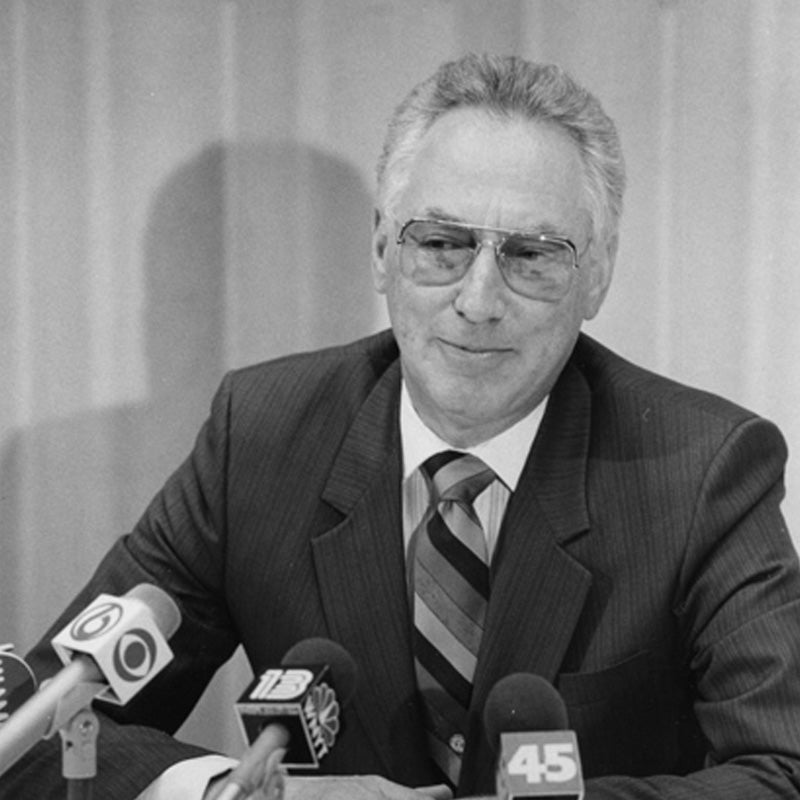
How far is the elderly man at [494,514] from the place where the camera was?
1.94 metres

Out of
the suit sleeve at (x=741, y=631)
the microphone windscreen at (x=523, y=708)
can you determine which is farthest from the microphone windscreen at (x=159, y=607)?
the suit sleeve at (x=741, y=631)

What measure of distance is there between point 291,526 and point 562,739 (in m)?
0.90

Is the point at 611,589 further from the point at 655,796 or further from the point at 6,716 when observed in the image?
the point at 6,716

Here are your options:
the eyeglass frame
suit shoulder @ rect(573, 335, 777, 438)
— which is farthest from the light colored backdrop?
the eyeglass frame

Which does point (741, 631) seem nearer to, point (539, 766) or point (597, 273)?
point (597, 273)

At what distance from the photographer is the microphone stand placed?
4.19 feet

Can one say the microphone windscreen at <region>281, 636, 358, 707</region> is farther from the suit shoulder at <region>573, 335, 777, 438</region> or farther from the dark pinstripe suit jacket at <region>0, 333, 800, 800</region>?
the suit shoulder at <region>573, 335, 777, 438</region>

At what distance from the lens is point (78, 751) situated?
4.19 ft

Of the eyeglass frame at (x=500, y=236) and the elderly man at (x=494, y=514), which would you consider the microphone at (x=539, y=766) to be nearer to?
the elderly man at (x=494, y=514)

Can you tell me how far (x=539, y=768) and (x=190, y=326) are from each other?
5.71ft

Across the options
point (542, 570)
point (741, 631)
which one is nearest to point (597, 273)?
point (542, 570)

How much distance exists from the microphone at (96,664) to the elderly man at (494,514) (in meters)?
0.51

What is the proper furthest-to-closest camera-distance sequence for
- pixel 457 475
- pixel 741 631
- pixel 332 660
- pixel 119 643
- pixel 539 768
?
pixel 457 475 < pixel 741 631 < pixel 332 660 < pixel 119 643 < pixel 539 768

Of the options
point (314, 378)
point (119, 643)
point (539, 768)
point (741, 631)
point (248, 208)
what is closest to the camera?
point (539, 768)
